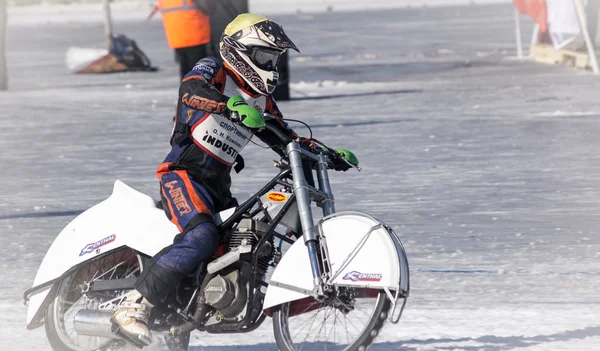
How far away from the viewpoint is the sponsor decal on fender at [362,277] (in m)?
4.66

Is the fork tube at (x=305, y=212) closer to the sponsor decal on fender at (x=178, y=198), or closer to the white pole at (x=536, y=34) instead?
the sponsor decal on fender at (x=178, y=198)

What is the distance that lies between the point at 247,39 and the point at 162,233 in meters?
0.98

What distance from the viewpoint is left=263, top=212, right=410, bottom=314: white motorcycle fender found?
4656 millimetres

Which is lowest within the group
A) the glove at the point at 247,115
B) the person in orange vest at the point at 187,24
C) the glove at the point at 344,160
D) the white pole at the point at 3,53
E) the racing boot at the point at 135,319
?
the white pole at the point at 3,53

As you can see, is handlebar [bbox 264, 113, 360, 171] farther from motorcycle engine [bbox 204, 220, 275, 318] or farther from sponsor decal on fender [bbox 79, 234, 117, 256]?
sponsor decal on fender [bbox 79, 234, 117, 256]

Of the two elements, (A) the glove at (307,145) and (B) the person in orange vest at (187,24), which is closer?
(A) the glove at (307,145)

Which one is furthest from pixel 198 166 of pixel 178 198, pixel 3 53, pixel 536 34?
pixel 536 34

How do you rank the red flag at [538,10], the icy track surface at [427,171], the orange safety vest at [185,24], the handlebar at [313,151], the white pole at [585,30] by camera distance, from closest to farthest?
the handlebar at [313,151] → the icy track surface at [427,171] → the orange safety vest at [185,24] → the white pole at [585,30] → the red flag at [538,10]

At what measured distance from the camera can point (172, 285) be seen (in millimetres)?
5020

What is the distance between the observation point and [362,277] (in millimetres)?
4691

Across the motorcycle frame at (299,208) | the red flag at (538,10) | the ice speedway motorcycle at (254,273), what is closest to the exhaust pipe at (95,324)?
the ice speedway motorcycle at (254,273)

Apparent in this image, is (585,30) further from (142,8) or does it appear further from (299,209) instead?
(142,8)

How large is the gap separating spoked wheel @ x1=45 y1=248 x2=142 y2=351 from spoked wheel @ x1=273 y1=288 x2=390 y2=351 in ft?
2.68

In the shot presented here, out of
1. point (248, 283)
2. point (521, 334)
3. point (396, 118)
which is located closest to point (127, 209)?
point (248, 283)
